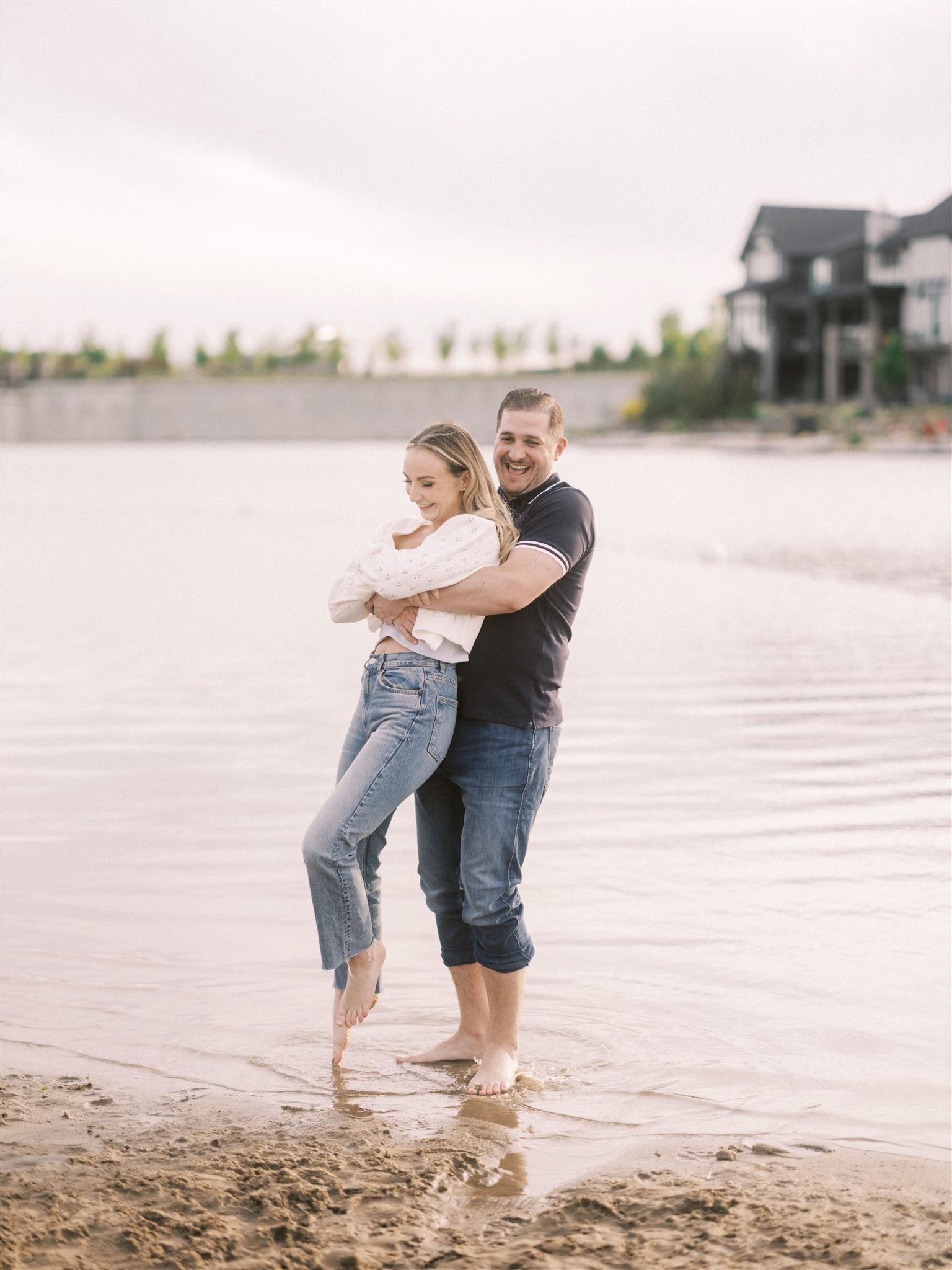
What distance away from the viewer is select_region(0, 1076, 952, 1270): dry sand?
2.96 meters

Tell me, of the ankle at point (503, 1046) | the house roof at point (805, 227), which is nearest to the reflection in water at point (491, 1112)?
the ankle at point (503, 1046)

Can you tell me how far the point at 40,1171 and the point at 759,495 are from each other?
2799cm

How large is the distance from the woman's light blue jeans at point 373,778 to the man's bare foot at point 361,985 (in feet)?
0.21

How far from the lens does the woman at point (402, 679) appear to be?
3852mm

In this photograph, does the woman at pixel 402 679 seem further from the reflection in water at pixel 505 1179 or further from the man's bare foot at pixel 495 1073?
the reflection in water at pixel 505 1179

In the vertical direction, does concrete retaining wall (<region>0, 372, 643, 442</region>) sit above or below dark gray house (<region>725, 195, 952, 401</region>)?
below

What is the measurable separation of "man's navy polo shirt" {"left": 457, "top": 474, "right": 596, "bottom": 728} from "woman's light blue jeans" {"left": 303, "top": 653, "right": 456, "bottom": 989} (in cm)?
9

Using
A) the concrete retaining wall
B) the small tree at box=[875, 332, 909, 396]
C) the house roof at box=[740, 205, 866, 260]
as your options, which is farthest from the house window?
the concrete retaining wall

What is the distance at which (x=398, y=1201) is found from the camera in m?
3.23

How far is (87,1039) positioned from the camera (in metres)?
4.39

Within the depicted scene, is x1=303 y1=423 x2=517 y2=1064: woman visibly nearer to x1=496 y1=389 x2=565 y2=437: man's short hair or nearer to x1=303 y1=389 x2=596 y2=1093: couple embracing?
x1=303 y1=389 x2=596 y2=1093: couple embracing

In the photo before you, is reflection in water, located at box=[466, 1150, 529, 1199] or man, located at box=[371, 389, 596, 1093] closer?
reflection in water, located at box=[466, 1150, 529, 1199]

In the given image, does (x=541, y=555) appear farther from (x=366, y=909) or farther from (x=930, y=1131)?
(x=930, y=1131)

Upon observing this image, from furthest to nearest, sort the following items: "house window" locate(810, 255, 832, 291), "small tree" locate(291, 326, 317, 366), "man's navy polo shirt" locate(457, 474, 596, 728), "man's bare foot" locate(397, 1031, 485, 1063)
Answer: "small tree" locate(291, 326, 317, 366) → "house window" locate(810, 255, 832, 291) → "man's bare foot" locate(397, 1031, 485, 1063) → "man's navy polo shirt" locate(457, 474, 596, 728)
